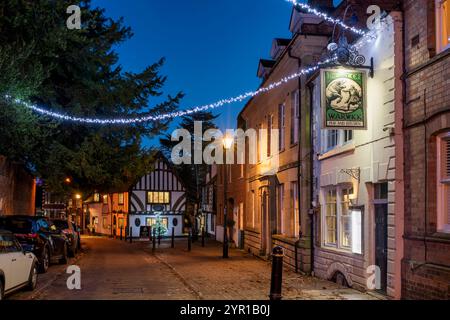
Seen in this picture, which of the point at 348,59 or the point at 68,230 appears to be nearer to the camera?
the point at 348,59

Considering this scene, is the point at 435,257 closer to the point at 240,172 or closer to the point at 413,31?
the point at 413,31

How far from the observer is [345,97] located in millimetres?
11727

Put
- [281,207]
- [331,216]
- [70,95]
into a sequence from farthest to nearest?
[70,95] → [281,207] → [331,216]

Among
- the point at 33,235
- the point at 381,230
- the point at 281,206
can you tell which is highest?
the point at 281,206

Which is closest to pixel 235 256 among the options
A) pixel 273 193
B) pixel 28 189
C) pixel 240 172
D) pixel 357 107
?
pixel 273 193

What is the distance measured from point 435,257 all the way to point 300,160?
310 inches

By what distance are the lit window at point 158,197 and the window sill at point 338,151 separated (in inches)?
1454

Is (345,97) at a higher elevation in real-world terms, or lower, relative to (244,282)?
higher

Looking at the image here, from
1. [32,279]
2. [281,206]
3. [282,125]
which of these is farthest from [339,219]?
[32,279]

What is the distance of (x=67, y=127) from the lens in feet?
74.2

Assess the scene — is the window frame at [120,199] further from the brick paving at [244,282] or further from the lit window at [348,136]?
the lit window at [348,136]

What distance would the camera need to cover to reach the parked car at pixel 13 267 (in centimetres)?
993

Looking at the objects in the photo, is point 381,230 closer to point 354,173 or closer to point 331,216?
point 354,173

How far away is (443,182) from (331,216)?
5.73 meters
